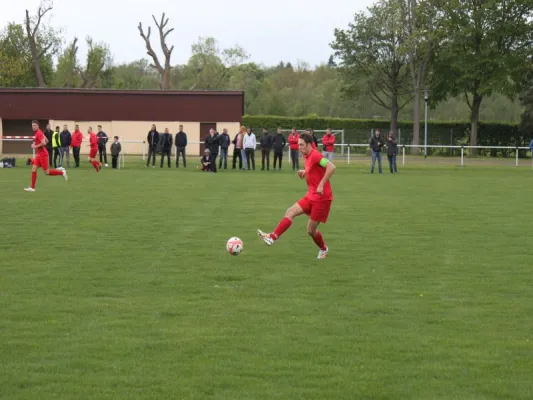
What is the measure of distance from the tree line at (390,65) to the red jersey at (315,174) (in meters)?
46.2

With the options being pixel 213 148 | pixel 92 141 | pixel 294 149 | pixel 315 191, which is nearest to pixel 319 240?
pixel 315 191

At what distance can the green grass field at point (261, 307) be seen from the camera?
612 cm

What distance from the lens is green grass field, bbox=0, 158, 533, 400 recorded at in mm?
6121

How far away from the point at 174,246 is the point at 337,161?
33.3 metres

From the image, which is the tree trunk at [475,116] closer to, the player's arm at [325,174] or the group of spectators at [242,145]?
the group of spectators at [242,145]

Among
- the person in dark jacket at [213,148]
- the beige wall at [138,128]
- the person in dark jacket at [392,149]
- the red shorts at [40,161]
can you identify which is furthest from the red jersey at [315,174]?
the beige wall at [138,128]

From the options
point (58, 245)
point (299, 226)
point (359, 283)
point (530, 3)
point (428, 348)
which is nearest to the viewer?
point (428, 348)

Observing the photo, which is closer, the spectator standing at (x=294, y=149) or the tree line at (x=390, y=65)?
the spectator standing at (x=294, y=149)

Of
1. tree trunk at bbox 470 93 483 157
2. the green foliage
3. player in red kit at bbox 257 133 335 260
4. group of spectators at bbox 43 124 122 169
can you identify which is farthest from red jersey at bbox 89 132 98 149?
the green foliage

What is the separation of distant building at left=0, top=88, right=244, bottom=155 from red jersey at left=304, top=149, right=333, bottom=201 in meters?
38.1

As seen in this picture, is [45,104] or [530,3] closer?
[45,104]

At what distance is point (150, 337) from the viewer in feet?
23.9

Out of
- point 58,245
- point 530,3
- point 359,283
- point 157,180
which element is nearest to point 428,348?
point 359,283

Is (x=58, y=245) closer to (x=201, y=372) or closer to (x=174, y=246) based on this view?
(x=174, y=246)
